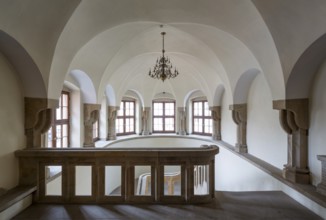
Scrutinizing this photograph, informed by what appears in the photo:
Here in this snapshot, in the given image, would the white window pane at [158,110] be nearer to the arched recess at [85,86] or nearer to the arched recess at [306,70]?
the arched recess at [85,86]

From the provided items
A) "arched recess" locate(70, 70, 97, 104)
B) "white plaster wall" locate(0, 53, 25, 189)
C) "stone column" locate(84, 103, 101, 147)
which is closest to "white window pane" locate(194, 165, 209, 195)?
"white plaster wall" locate(0, 53, 25, 189)

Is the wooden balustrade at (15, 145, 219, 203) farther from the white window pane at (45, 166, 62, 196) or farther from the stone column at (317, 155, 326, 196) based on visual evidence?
the stone column at (317, 155, 326, 196)

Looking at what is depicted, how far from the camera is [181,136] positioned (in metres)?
8.89

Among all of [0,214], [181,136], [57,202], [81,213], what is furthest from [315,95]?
[181,136]

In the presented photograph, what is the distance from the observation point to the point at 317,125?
9.93 feet

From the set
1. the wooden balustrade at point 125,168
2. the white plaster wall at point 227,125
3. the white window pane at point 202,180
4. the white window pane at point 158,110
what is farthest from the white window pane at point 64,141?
the white window pane at point 158,110

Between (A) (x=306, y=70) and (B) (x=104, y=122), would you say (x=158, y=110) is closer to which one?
(B) (x=104, y=122)

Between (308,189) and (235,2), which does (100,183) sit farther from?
(235,2)

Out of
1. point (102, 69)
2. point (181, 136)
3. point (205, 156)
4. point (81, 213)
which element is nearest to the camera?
point (81, 213)

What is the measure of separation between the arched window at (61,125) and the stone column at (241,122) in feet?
13.4

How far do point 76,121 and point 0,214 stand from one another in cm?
334


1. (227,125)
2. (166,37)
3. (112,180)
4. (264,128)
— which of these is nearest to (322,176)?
(264,128)

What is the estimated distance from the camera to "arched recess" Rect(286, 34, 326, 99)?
261 centimetres

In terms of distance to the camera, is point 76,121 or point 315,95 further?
point 76,121
